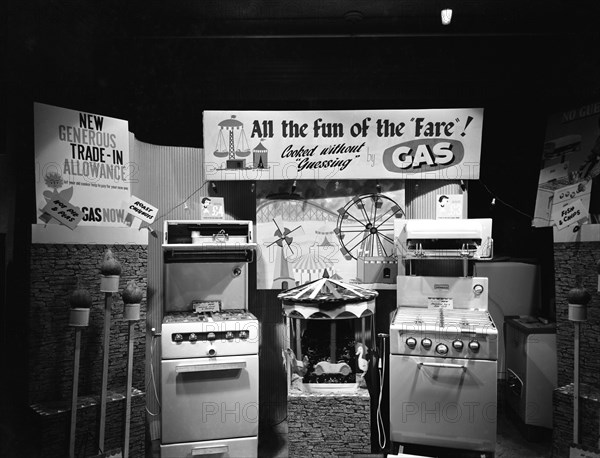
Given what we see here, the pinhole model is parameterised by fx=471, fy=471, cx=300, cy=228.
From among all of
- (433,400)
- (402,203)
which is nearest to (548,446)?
(433,400)

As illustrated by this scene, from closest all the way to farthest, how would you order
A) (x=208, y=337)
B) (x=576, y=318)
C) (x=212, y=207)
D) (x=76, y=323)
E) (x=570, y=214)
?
(x=76, y=323), (x=576, y=318), (x=208, y=337), (x=570, y=214), (x=212, y=207)

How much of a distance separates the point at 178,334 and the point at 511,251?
10.5ft

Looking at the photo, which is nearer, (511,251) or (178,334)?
(178,334)

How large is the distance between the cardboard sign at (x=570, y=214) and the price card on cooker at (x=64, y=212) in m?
3.60

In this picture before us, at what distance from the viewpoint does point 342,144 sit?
3.96 meters

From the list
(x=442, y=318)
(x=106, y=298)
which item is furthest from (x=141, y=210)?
(x=442, y=318)

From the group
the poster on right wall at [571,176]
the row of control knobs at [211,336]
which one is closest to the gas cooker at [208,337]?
the row of control knobs at [211,336]

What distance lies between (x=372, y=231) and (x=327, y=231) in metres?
0.39

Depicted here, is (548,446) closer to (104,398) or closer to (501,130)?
(501,130)

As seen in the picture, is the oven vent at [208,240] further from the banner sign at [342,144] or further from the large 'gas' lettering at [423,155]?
the large 'gas' lettering at [423,155]

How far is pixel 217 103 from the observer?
445 centimetres

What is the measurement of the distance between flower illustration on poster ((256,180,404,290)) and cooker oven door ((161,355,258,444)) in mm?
879

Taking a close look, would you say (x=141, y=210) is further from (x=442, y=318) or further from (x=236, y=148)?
(x=442, y=318)

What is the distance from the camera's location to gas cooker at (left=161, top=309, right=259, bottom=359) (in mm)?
3443
